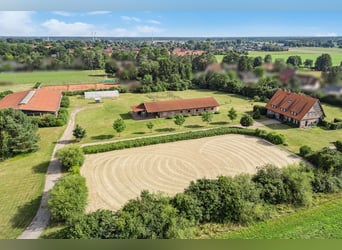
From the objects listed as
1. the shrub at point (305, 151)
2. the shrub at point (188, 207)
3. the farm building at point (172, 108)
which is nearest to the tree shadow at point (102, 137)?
the farm building at point (172, 108)

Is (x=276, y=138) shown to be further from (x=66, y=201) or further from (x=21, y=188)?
(x=21, y=188)

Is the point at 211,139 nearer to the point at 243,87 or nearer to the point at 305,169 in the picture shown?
the point at 305,169

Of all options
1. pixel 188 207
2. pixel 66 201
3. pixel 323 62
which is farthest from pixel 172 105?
pixel 323 62

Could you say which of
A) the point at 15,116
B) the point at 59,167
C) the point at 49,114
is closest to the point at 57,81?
the point at 49,114

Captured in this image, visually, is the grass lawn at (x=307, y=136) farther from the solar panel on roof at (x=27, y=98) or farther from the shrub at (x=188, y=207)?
the solar panel on roof at (x=27, y=98)

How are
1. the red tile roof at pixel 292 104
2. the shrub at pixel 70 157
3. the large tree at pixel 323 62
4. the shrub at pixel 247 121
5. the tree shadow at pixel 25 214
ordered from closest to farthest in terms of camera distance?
1. the tree shadow at pixel 25 214
2. the shrub at pixel 70 157
3. the shrub at pixel 247 121
4. the red tile roof at pixel 292 104
5. the large tree at pixel 323 62

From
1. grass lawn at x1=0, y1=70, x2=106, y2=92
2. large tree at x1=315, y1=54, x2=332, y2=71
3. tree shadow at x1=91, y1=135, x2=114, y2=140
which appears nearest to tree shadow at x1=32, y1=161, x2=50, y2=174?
tree shadow at x1=91, y1=135, x2=114, y2=140

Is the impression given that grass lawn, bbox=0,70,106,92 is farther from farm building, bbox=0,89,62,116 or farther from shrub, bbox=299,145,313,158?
shrub, bbox=299,145,313,158

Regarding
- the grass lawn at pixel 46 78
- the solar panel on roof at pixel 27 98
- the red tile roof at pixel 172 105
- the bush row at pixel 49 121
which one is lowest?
the bush row at pixel 49 121
